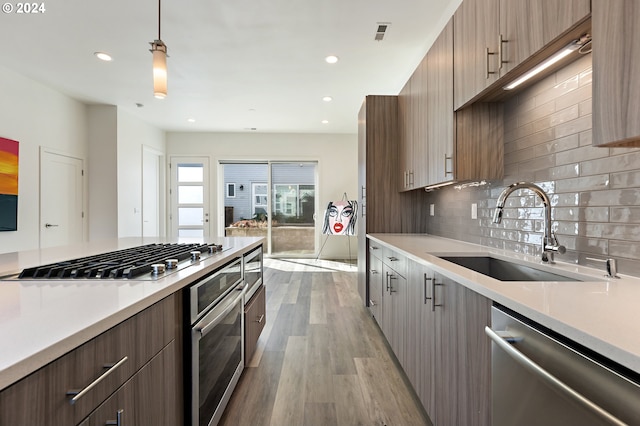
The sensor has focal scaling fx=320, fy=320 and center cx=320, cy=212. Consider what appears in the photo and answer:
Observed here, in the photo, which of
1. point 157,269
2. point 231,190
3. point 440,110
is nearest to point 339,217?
point 231,190

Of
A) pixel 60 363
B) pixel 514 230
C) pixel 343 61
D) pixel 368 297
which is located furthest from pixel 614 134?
pixel 343 61

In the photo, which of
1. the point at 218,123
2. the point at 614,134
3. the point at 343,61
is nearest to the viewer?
the point at 614,134

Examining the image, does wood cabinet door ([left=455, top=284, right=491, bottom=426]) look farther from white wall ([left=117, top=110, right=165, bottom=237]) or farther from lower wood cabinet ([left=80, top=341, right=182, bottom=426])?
white wall ([left=117, top=110, right=165, bottom=237])

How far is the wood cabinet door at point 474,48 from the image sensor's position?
1548 mm

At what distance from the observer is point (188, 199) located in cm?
701

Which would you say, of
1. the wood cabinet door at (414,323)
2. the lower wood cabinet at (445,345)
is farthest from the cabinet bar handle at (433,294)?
the wood cabinet door at (414,323)

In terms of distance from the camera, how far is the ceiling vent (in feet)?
9.73

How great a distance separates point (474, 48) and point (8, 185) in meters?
5.20

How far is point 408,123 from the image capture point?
3.04 m

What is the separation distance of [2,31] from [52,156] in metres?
1.98

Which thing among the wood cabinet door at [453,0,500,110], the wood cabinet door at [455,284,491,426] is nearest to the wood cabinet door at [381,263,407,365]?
the wood cabinet door at [455,284,491,426]

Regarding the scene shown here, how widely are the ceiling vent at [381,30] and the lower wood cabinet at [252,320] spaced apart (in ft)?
8.56

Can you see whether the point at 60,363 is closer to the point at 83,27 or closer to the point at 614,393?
the point at 614,393

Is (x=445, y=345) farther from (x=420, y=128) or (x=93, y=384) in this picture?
(x=420, y=128)
